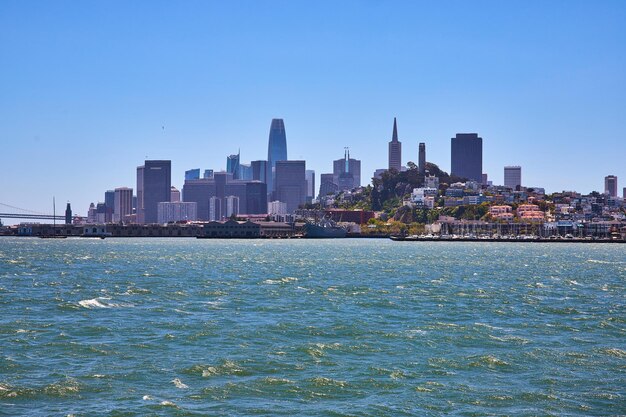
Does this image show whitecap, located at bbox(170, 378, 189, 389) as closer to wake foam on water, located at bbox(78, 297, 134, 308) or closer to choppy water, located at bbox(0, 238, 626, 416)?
choppy water, located at bbox(0, 238, 626, 416)

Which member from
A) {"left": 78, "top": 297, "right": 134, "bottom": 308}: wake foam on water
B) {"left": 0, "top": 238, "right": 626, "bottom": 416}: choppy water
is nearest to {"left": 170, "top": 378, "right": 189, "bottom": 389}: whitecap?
{"left": 0, "top": 238, "right": 626, "bottom": 416}: choppy water

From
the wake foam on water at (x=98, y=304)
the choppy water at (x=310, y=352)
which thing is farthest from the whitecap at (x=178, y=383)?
the wake foam on water at (x=98, y=304)

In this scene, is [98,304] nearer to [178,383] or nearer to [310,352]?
[310,352]

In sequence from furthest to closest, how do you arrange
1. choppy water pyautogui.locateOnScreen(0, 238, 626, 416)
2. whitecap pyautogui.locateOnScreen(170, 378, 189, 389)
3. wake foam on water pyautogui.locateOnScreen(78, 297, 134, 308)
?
wake foam on water pyautogui.locateOnScreen(78, 297, 134, 308) < whitecap pyautogui.locateOnScreen(170, 378, 189, 389) < choppy water pyautogui.locateOnScreen(0, 238, 626, 416)

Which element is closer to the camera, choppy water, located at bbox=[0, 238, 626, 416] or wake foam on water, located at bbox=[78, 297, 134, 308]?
choppy water, located at bbox=[0, 238, 626, 416]

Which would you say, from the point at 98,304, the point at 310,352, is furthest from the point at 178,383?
the point at 98,304

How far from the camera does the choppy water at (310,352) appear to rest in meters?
26.6

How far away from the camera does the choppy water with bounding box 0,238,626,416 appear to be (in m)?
26.6

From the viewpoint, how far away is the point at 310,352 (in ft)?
113

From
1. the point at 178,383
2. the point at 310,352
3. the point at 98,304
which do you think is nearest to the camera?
the point at 178,383

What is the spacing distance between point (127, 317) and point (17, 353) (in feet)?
37.4

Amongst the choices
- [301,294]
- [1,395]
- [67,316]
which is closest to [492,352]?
[1,395]

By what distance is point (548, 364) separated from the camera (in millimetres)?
32531

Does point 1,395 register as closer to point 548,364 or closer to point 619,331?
point 548,364
